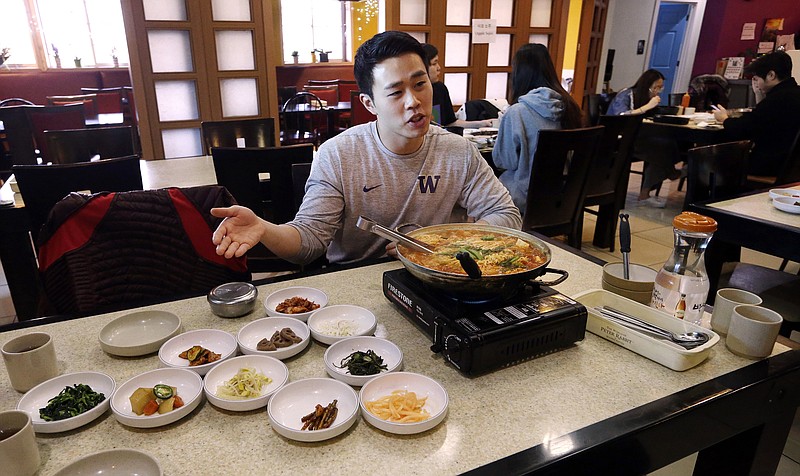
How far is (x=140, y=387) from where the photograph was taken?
3.00 ft

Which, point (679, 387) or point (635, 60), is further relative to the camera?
point (635, 60)

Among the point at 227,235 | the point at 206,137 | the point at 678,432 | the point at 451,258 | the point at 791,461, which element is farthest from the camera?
the point at 206,137

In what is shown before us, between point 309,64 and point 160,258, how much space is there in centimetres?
803

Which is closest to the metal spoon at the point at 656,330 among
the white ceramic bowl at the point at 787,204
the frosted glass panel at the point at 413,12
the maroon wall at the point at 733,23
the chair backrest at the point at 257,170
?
the white ceramic bowl at the point at 787,204

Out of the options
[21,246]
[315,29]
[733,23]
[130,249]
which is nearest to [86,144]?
[21,246]

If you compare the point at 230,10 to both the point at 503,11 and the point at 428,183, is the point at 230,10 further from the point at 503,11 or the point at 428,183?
the point at 428,183

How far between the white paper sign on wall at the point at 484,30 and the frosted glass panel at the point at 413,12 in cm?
58

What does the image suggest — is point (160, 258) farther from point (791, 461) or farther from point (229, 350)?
point (791, 461)

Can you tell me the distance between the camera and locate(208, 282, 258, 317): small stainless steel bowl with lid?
46.7 inches

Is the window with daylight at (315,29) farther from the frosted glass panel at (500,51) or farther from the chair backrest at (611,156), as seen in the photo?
the chair backrest at (611,156)

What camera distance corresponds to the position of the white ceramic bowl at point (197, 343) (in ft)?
3.31

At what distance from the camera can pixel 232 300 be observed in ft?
3.92

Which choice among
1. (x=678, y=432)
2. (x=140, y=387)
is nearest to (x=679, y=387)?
(x=678, y=432)

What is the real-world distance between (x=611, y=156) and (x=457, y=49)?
2.77m
